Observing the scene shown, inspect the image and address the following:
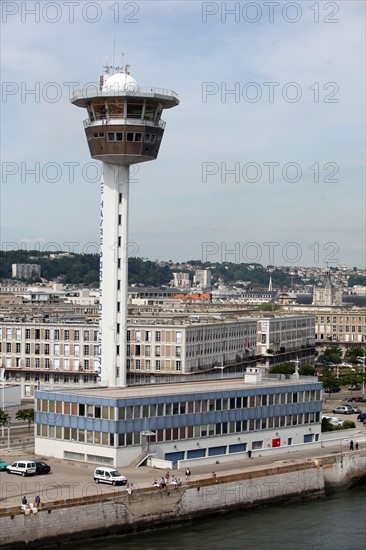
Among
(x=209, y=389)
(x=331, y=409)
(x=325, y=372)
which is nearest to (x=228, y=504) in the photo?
(x=209, y=389)

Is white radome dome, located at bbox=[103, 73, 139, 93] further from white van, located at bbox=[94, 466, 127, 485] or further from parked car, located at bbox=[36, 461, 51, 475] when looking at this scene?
white van, located at bbox=[94, 466, 127, 485]

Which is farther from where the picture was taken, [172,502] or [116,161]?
[116,161]

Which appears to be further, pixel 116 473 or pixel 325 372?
pixel 325 372

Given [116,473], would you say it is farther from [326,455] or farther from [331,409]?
[331,409]

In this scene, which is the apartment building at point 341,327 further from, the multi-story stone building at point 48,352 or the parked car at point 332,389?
the multi-story stone building at point 48,352

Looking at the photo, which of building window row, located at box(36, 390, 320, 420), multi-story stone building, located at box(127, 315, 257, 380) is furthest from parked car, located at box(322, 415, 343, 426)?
multi-story stone building, located at box(127, 315, 257, 380)

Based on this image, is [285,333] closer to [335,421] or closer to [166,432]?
A: [335,421]

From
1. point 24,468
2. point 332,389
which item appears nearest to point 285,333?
point 332,389
